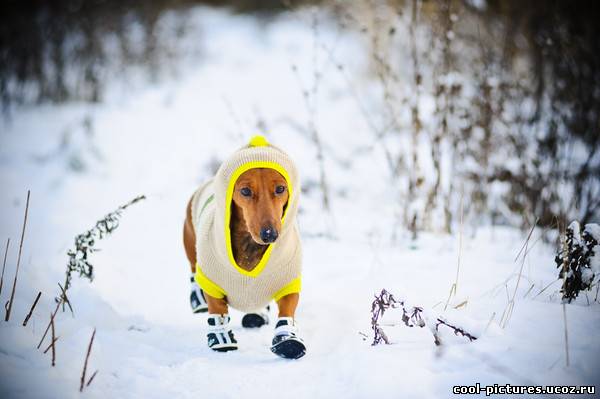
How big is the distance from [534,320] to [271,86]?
7807mm

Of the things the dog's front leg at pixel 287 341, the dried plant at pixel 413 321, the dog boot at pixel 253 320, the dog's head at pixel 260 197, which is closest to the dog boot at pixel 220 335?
the dog's front leg at pixel 287 341

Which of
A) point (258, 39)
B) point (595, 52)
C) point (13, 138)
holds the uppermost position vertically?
point (258, 39)

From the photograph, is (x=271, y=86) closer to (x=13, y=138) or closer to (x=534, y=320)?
(x=13, y=138)

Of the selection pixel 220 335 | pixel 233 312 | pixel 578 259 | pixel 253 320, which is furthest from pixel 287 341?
pixel 578 259

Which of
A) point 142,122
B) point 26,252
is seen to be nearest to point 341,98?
point 142,122

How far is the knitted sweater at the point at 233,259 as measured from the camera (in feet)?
7.00

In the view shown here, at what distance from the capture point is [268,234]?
195 cm

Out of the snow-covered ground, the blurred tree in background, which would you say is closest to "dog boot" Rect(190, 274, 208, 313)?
the snow-covered ground

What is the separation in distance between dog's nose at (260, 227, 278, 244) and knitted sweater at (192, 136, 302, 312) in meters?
0.16

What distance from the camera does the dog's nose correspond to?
1951 mm

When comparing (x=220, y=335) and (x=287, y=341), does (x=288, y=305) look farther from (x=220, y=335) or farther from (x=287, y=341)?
(x=220, y=335)

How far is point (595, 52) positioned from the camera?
4500 millimetres

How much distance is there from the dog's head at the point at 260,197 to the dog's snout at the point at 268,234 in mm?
15

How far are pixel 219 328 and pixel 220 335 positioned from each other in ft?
0.11
